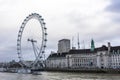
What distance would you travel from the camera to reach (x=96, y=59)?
4311 inches

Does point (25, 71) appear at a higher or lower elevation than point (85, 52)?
lower

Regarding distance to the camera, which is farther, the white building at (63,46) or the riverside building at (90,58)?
the white building at (63,46)

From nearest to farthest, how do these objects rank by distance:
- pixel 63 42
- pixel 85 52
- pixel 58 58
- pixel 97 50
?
pixel 97 50 < pixel 85 52 < pixel 58 58 < pixel 63 42

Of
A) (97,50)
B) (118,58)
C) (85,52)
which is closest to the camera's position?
(118,58)

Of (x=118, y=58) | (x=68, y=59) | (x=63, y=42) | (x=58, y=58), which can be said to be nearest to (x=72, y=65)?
(x=68, y=59)

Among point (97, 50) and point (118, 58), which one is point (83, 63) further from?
point (118, 58)

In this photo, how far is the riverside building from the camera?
10131cm

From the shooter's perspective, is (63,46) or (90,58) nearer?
(90,58)

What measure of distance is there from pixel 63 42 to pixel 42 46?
85.0 m

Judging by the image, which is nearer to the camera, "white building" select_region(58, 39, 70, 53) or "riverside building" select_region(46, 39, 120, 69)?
"riverside building" select_region(46, 39, 120, 69)

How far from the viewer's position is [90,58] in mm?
113125

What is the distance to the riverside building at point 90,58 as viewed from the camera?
10131cm

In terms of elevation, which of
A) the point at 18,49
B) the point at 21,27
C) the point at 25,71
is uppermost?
the point at 21,27

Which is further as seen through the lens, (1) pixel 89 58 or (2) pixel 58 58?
(2) pixel 58 58
